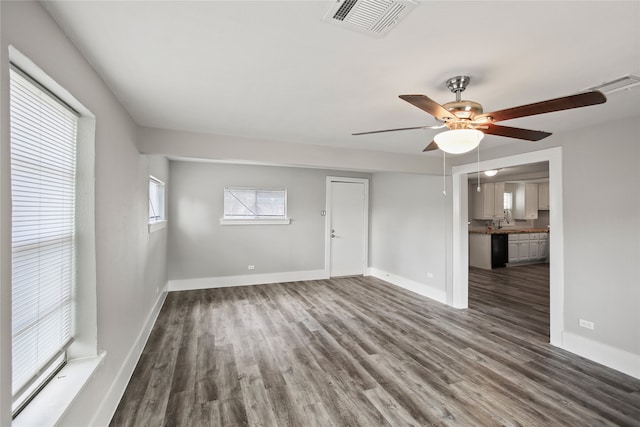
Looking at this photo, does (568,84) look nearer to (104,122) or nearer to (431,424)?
(431,424)

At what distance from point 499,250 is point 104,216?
796 centimetres

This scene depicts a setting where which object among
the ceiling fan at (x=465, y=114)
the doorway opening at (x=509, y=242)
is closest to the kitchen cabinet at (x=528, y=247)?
the doorway opening at (x=509, y=242)

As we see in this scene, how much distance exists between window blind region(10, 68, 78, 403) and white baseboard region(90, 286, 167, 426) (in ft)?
1.90

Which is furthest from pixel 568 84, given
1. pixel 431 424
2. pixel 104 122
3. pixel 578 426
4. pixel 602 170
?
pixel 104 122

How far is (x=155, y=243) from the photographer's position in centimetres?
380

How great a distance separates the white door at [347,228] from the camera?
603 cm

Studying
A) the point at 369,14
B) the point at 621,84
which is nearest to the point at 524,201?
the point at 621,84

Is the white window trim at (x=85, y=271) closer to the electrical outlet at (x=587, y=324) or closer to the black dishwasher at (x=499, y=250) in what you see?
the electrical outlet at (x=587, y=324)

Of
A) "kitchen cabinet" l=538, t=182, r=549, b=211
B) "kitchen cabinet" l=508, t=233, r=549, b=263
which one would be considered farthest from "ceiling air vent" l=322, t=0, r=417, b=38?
"kitchen cabinet" l=538, t=182, r=549, b=211

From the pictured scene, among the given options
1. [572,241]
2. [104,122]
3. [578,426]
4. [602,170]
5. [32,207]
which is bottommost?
[578,426]

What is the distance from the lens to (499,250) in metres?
7.15

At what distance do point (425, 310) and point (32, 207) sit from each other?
4.28m

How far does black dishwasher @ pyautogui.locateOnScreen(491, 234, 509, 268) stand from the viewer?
7064 mm

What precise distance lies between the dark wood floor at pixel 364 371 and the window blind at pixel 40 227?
99 centimetres
